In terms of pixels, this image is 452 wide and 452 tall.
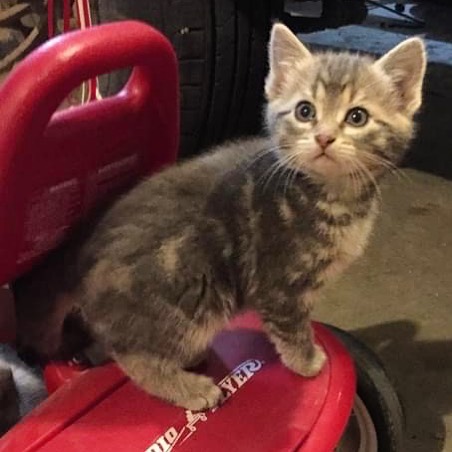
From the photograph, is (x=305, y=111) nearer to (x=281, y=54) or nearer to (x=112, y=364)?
(x=281, y=54)

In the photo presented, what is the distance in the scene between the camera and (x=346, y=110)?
109cm

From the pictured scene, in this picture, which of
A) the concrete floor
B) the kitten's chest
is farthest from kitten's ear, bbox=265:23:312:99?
the concrete floor

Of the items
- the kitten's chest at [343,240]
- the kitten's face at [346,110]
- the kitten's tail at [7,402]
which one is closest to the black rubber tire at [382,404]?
the kitten's chest at [343,240]

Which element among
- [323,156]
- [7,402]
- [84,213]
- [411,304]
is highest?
[323,156]

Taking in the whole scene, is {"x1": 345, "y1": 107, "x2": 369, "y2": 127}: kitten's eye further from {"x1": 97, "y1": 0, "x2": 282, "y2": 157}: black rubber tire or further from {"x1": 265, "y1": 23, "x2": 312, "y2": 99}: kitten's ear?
{"x1": 97, "y1": 0, "x2": 282, "y2": 157}: black rubber tire

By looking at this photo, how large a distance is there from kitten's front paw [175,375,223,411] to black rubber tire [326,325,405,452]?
0.22 metres

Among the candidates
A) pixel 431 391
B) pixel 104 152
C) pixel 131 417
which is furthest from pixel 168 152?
pixel 431 391

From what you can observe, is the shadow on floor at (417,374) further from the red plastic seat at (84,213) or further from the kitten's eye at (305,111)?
the kitten's eye at (305,111)

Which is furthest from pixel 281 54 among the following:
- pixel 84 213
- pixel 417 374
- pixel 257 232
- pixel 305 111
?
pixel 417 374

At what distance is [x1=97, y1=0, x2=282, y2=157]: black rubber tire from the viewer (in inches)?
60.4

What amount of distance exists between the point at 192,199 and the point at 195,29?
53cm

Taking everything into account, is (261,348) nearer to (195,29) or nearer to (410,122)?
(410,122)

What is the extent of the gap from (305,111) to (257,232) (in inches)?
7.0

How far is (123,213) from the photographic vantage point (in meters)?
1.14
